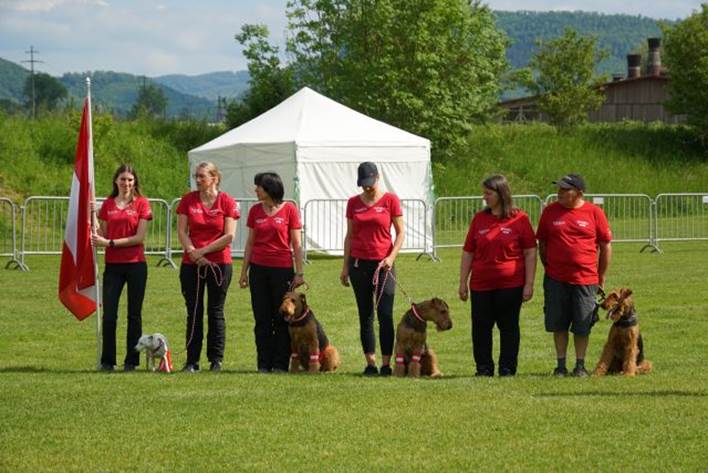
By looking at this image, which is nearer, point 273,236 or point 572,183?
point 572,183

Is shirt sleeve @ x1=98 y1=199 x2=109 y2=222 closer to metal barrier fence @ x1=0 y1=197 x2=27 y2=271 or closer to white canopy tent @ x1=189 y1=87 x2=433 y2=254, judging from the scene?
metal barrier fence @ x1=0 y1=197 x2=27 y2=271

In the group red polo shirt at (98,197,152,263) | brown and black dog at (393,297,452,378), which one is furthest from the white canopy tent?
brown and black dog at (393,297,452,378)

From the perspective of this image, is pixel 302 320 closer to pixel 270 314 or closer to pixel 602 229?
pixel 270 314

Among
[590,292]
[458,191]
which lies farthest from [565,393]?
[458,191]

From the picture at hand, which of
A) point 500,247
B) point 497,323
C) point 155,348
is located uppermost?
point 500,247

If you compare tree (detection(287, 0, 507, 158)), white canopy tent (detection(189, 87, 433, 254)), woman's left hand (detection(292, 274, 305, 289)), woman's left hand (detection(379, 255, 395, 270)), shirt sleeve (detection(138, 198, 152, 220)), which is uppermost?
tree (detection(287, 0, 507, 158))

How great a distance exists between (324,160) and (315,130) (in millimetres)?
760

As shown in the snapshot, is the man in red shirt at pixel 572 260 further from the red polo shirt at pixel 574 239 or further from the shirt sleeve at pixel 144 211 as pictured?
the shirt sleeve at pixel 144 211

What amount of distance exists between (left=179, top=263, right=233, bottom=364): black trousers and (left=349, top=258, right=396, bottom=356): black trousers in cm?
115

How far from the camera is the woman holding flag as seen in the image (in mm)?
10656

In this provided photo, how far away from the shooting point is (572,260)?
10.0m

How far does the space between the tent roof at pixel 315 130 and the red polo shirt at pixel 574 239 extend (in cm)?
1422

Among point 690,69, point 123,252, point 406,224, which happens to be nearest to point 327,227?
point 406,224

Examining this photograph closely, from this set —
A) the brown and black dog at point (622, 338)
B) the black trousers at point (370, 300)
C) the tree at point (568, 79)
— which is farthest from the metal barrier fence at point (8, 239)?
the tree at point (568, 79)
